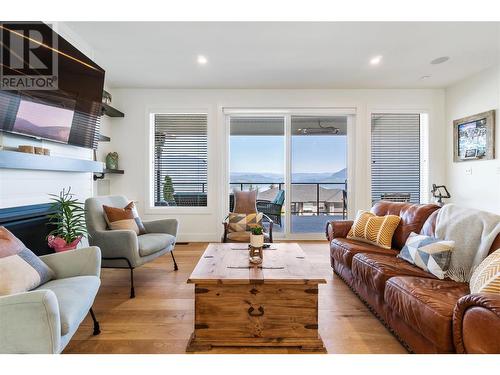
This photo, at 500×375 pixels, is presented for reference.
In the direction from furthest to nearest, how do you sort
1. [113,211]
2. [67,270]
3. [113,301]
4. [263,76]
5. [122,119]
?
[122,119]
[263,76]
[113,211]
[113,301]
[67,270]

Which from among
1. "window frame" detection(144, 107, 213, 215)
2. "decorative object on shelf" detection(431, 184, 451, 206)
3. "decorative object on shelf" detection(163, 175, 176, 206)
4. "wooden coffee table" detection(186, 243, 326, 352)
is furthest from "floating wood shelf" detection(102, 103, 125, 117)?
"decorative object on shelf" detection(431, 184, 451, 206)

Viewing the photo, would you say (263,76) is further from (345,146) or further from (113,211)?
(113,211)

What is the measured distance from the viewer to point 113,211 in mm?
2867

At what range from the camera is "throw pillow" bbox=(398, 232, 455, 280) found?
1.87 m

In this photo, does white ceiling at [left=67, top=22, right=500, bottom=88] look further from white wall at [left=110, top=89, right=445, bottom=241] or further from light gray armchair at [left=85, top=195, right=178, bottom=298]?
light gray armchair at [left=85, top=195, right=178, bottom=298]

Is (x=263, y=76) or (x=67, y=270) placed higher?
(x=263, y=76)

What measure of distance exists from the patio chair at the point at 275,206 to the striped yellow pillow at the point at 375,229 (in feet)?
6.43

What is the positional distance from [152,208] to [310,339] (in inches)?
143

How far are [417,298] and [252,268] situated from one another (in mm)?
1015

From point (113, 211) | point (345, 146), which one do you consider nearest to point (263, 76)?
point (345, 146)

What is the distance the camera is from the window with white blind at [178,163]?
185 inches

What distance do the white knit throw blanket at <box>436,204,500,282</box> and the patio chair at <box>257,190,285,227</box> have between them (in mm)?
2897

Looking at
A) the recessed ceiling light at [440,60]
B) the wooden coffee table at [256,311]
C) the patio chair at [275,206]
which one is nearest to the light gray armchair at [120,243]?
the wooden coffee table at [256,311]
